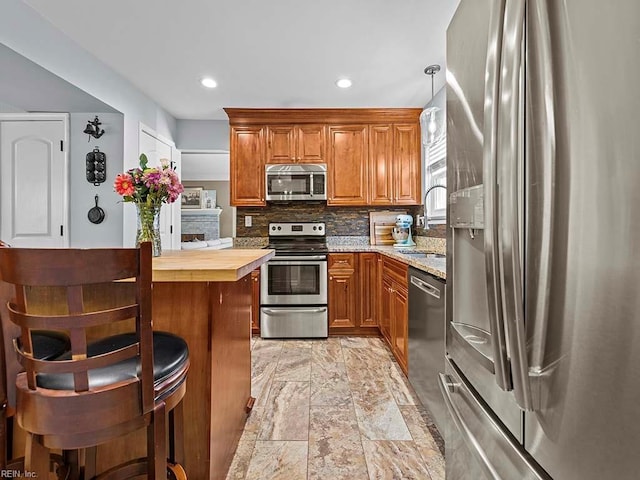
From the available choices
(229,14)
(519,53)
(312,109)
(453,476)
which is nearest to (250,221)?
(312,109)

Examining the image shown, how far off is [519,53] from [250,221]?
374 centimetres

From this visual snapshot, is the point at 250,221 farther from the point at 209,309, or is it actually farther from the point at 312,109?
the point at 209,309

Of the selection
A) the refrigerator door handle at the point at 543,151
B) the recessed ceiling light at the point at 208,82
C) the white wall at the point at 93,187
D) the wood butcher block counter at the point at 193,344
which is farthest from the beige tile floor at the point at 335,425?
the recessed ceiling light at the point at 208,82

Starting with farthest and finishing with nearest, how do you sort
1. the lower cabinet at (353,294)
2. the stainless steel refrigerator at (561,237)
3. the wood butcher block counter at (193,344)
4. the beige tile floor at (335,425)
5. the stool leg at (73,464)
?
1. the lower cabinet at (353,294)
2. the beige tile floor at (335,425)
3. the wood butcher block counter at (193,344)
4. the stool leg at (73,464)
5. the stainless steel refrigerator at (561,237)

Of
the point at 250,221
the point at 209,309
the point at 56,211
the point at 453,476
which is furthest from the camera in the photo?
the point at 250,221

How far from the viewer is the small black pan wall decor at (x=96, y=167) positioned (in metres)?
3.28

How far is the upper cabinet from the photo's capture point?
12.5 feet

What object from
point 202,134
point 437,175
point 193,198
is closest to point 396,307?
point 437,175

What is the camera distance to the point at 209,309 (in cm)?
128

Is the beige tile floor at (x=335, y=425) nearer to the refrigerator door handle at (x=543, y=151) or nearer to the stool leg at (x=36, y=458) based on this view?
the stool leg at (x=36, y=458)

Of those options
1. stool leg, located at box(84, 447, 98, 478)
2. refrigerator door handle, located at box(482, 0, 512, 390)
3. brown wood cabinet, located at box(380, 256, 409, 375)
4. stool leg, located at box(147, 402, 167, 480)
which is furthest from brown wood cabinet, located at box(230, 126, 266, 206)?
refrigerator door handle, located at box(482, 0, 512, 390)

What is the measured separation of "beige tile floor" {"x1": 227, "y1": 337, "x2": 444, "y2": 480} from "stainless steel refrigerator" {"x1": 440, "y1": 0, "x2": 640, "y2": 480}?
0.98 m

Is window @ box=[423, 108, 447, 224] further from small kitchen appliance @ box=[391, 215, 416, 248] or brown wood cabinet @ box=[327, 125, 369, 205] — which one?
brown wood cabinet @ box=[327, 125, 369, 205]

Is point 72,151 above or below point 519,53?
above
